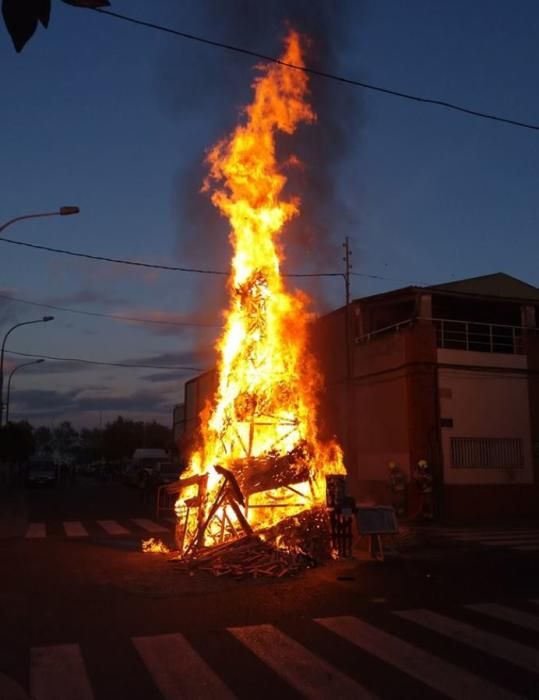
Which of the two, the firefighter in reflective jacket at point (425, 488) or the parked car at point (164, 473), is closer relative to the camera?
the firefighter in reflective jacket at point (425, 488)

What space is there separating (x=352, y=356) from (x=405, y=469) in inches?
215

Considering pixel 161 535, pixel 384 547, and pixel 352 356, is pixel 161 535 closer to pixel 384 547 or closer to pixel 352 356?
pixel 384 547

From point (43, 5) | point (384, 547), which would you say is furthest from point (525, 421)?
point (43, 5)

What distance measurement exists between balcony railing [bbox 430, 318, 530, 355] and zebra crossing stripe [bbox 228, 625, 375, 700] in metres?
18.5

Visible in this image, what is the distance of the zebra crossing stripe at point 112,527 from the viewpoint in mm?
18078

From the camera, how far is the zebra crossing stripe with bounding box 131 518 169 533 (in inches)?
750

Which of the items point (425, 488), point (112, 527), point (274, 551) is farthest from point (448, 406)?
point (274, 551)

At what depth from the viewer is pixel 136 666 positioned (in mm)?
6277

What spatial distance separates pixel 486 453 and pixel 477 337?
5.64 meters

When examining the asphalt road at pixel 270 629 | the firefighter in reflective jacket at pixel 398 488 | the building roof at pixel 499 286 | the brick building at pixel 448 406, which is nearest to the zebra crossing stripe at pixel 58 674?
the asphalt road at pixel 270 629

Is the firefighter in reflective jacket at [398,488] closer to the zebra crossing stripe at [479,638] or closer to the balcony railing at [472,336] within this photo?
the balcony railing at [472,336]

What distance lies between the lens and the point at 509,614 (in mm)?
8461

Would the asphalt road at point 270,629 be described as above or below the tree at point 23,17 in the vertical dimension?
below

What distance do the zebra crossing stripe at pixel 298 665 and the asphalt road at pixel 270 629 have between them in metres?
0.02
